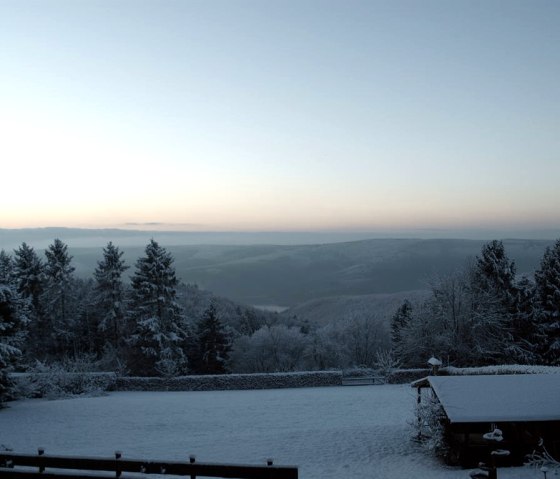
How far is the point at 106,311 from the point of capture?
178 ft

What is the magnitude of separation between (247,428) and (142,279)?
1084 inches

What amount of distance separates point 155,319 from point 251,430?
24.8 meters

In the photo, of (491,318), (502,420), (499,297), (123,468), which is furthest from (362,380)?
(123,468)

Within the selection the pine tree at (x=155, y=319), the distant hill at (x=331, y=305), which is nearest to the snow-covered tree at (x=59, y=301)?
the pine tree at (x=155, y=319)

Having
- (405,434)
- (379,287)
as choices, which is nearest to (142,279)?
(405,434)

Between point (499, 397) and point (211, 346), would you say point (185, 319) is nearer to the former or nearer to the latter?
point (211, 346)

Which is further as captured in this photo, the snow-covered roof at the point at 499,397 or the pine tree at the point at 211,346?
the pine tree at the point at 211,346

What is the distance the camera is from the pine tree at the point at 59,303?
53.3 meters

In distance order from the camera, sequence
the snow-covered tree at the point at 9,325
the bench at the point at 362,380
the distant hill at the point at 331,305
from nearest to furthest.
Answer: the snow-covered tree at the point at 9,325
the bench at the point at 362,380
the distant hill at the point at 331,305

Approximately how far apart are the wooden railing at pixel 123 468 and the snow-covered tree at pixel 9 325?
18.4 m

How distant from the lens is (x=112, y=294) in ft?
173

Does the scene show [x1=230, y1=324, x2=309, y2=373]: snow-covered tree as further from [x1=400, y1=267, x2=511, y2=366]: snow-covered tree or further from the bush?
the bush

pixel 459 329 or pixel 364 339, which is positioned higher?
pixel 459 329

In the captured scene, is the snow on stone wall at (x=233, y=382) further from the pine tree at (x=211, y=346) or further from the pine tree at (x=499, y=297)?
the pine tree at (x=499, y=297)
